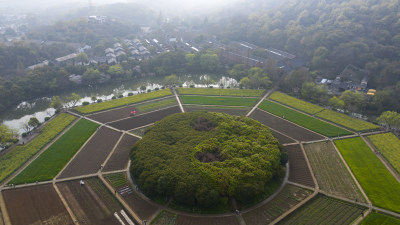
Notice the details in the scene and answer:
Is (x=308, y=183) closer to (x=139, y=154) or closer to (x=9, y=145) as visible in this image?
(x=139, y=154)

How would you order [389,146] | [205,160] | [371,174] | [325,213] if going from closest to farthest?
1. [325,213]
2. [205,160]
3. [371,174]
4. [389,146]

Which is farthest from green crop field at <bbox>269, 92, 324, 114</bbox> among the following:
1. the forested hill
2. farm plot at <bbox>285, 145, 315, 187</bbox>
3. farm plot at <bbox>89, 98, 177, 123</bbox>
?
farm plot at <bbox>89, 98, 177, 123</bbox>

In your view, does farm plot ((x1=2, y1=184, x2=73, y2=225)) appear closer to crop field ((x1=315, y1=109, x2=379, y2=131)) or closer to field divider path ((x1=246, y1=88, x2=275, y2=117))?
field divider path ((x1=246, y1=88, x2=275, y2=117))

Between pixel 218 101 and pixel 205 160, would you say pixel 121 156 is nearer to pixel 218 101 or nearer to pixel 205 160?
pixel 205 160

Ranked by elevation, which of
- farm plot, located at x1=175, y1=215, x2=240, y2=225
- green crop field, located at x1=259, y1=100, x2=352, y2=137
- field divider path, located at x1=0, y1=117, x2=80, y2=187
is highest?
green crop field, located at x1=259, y1=100, x2=352, y2=137

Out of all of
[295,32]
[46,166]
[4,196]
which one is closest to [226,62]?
[295,32]

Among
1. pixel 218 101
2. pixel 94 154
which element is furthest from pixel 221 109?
pixel 94 154
